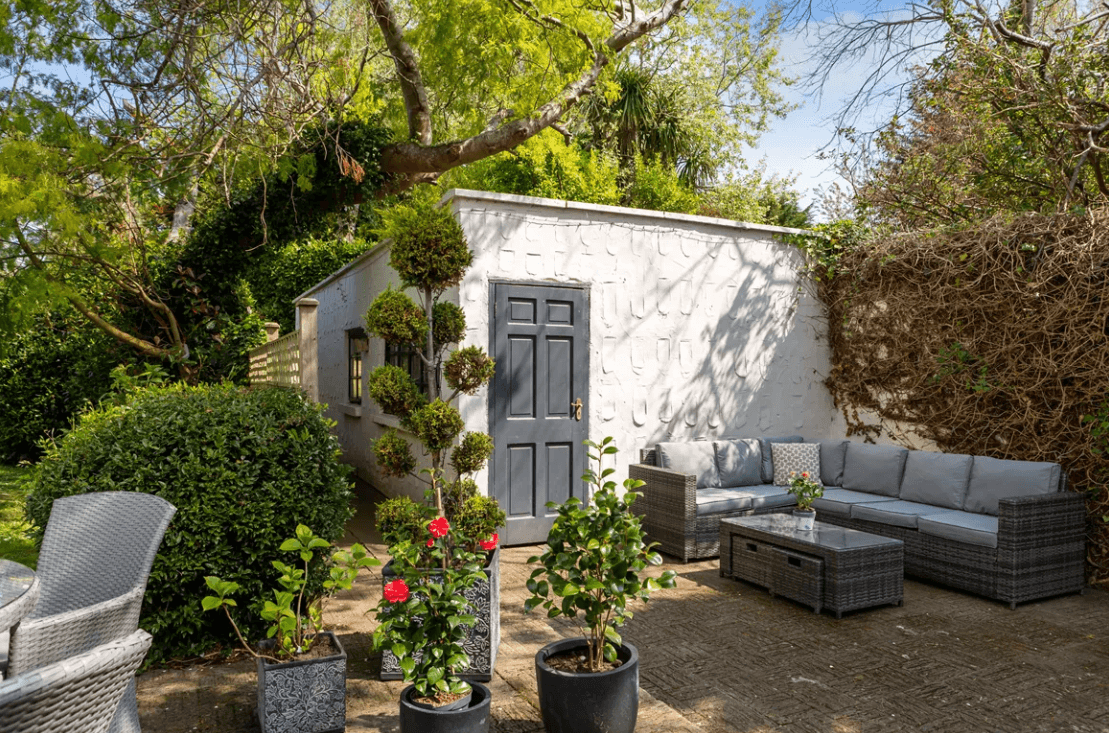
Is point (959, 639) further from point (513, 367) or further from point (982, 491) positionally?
point (513, 367)

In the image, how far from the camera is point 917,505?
531 cm

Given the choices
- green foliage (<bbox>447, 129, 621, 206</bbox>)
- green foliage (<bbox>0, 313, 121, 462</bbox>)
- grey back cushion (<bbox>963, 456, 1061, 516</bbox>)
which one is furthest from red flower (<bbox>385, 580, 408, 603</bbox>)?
green foliage (<bbox>447, 129, 621, 206</bbox>)

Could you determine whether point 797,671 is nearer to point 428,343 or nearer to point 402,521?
point 402,521

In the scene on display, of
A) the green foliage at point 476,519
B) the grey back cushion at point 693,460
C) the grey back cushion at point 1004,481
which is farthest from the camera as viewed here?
the grey back cushion at point 693,460

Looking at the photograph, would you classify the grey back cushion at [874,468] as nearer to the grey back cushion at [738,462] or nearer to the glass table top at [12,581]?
the grey back cushion at [738,462]

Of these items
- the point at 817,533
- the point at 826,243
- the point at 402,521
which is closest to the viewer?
the point at 402,521

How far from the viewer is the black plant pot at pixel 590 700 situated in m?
2.54

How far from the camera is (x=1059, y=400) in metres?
5.08

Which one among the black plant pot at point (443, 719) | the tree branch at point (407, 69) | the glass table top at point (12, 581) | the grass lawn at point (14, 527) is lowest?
the grass lawn at point (14, 527)

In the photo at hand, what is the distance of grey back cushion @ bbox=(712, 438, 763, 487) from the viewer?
241 inches

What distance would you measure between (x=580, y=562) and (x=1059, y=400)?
4253mm

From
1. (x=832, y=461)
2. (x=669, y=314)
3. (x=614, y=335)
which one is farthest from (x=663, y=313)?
(x=832, y=461)

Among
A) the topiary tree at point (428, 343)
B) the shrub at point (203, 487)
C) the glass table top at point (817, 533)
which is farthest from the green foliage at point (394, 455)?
the glass table top at point (817, 533)

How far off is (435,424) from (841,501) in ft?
10.8
